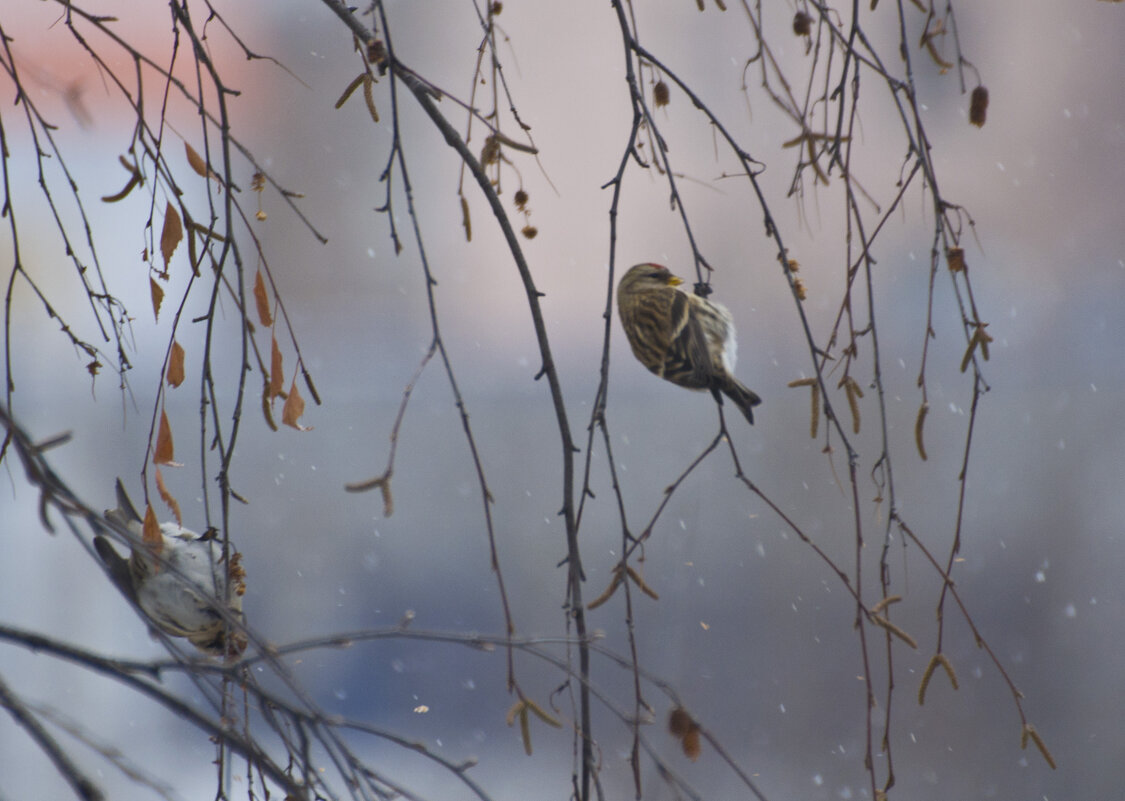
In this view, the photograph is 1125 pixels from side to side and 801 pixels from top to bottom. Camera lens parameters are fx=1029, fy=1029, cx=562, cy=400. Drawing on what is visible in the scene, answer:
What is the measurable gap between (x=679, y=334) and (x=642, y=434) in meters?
3.12

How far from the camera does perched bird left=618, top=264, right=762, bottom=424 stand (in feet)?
3.93

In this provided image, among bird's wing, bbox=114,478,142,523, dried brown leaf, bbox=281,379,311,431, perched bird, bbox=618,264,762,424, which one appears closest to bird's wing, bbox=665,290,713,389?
perched bird, bbox=618,264,762,424

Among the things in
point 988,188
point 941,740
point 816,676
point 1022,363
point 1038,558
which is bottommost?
point 941,740

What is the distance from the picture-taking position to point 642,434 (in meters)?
4.37

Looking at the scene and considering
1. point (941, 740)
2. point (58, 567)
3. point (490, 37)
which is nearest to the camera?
point (490, 37)

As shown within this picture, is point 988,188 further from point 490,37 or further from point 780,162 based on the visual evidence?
point 490,37

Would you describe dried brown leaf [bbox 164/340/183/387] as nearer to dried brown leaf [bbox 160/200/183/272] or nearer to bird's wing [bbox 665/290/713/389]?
dried brown leaf [bbox 160/200/183/272]

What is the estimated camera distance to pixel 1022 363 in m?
4.55

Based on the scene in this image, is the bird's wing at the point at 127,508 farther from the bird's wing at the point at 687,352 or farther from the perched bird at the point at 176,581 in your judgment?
the bird's wing at the point at 687,352

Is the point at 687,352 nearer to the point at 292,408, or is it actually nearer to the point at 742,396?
the point at 742,396

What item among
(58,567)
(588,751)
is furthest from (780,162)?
(588,751)

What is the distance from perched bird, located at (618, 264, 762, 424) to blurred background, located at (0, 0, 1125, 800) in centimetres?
205

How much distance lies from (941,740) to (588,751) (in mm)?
3762

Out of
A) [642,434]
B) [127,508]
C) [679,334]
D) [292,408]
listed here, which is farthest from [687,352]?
[642,434]
